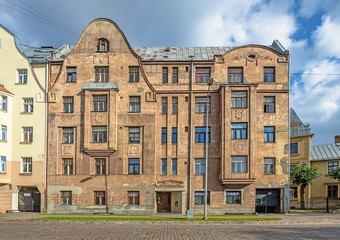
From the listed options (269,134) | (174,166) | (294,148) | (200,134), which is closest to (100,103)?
(174,166)

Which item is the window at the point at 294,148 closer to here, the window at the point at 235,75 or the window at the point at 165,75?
the window at the point at 235,75

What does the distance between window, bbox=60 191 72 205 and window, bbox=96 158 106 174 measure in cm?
377

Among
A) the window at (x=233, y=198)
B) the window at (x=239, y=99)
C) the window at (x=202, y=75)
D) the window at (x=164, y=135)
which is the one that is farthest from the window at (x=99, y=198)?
the window at (x=239, y=99)

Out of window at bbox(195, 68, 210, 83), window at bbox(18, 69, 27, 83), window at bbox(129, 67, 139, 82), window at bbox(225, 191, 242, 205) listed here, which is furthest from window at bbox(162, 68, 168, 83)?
window at bbox(18, 69, 27, 83)

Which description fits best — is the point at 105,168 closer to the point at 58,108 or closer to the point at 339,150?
the point at 58,108

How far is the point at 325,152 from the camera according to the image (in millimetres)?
44875

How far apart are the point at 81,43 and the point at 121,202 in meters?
17.8

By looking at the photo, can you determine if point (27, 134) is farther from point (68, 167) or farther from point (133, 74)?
point (133, 74)

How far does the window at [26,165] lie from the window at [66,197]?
4487 mm

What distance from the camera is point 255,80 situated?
3172 centimetres

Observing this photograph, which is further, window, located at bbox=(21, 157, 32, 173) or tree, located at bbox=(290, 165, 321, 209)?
tree, located at bbox=(290, 165, 321, 209)

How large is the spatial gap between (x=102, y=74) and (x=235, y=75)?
1471 cm

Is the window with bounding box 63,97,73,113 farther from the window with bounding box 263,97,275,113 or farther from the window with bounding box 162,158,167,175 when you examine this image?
the window with bounding box 263,97,275,113

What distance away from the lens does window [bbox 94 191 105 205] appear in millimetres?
30516
